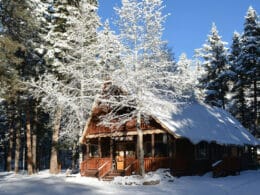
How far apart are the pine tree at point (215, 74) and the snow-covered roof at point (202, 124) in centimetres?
693

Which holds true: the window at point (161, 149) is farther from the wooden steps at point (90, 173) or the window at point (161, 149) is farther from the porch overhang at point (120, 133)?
the wooden steps at point (90, 173)

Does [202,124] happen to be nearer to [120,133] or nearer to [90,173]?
[120,133]

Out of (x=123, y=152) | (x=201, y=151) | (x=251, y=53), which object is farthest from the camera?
(x=251, y=53)

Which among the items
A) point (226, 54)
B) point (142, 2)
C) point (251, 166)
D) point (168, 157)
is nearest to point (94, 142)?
point (168, 157)

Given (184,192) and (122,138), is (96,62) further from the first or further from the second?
(184,192)

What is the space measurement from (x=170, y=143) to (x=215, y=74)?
69.7ft

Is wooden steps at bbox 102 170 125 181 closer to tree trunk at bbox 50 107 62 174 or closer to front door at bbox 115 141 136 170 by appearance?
front door at bbox 115 141 136 170

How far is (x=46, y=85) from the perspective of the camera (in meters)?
29.7

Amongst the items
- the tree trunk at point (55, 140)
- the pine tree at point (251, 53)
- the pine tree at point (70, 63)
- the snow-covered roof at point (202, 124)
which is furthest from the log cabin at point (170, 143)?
the pine tree at point (251, 53)

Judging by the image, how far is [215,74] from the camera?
4603 cm

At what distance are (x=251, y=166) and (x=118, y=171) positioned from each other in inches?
603

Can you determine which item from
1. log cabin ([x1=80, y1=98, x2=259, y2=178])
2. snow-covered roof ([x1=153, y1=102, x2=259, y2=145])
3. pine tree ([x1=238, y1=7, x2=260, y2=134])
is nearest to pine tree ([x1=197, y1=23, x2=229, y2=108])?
pine tree ([x1=238, y1=7, x2=260, y2=134])

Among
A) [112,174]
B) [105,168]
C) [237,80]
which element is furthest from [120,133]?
[237,80]

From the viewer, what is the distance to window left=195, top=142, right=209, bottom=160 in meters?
29.6
